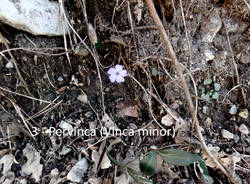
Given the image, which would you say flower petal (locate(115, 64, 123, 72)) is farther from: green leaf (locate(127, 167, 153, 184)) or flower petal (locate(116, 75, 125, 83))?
green leaf (locate(127, 167, 153, 184))

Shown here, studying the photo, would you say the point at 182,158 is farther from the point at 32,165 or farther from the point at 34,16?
the point at 34,16

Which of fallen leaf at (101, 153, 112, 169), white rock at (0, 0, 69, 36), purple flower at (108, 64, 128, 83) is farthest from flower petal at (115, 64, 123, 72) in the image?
fallen leaf at (101, 153, 112, 169)

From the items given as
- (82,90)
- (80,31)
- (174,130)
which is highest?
(80,31)

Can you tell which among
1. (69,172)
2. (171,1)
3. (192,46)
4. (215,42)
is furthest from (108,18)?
(69,172)

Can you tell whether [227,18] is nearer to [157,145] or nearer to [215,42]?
[215,42]

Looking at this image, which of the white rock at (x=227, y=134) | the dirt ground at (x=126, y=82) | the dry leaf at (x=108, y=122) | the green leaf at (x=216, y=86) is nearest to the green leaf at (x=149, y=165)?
the dirt ground at (x=126, y=82)
